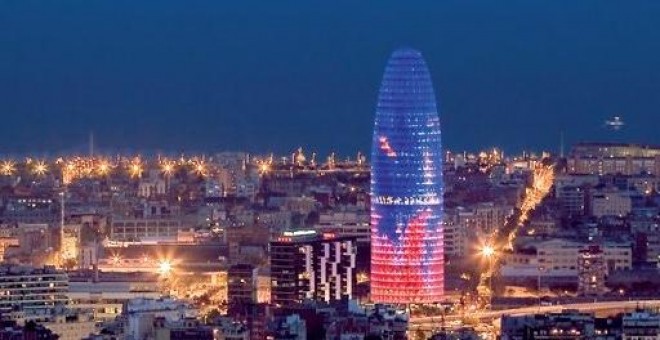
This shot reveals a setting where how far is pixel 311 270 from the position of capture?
3506 cm

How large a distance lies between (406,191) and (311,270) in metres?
1.73

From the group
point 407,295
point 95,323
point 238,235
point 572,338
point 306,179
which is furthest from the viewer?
point 306,179

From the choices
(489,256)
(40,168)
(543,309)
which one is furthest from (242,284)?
(40,168)

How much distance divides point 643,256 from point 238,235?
234 inches

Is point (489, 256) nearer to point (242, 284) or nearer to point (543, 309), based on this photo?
point (242, 284)

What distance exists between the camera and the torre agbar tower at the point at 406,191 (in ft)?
118

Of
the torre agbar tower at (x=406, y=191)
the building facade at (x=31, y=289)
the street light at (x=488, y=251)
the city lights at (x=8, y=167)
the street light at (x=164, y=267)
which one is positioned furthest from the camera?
the city lights at (x=8, y=167)

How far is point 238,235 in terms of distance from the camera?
43.1 meters

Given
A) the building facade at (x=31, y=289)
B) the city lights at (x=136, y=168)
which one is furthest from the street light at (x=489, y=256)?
the city lights at (x=136, y=168)

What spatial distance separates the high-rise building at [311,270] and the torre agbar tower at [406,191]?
446mm

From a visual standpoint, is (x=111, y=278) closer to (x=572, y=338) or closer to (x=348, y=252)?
(x=348, y=252)

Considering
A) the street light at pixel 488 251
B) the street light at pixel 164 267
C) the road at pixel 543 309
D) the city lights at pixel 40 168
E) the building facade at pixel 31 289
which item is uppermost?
the city lights at pixel 40 168

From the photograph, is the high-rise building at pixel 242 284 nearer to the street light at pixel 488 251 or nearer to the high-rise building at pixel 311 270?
the high-rise building at pixel 311 270

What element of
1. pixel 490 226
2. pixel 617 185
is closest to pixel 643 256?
pixel 490 226
